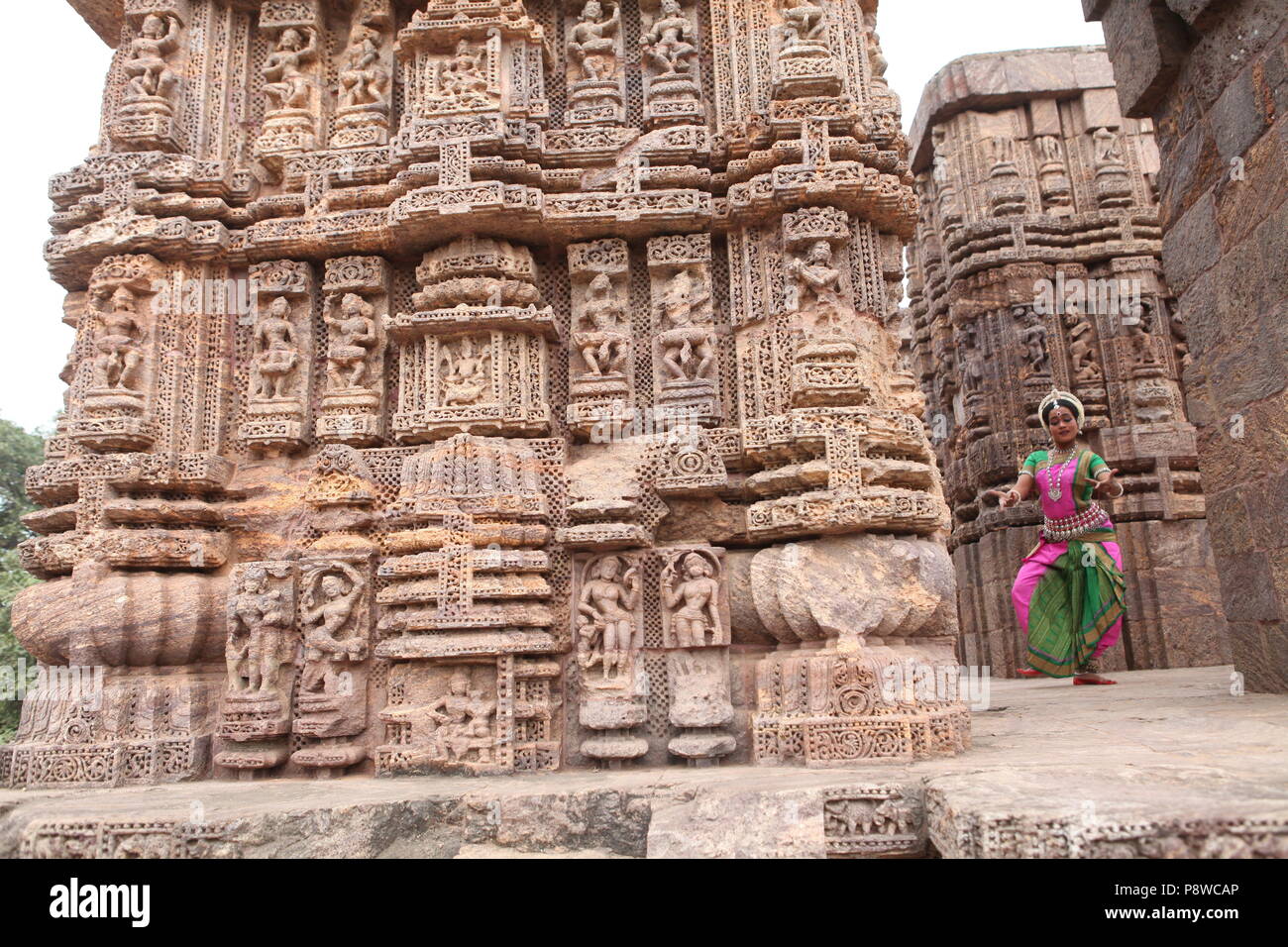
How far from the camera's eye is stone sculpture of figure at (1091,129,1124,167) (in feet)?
39.3

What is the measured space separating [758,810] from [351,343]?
3.73 metres

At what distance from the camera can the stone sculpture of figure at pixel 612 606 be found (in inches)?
189

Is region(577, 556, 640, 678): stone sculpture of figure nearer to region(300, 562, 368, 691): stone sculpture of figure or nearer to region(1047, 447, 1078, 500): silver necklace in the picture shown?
region(300, 562, 368, 691): stone sculpture of figure

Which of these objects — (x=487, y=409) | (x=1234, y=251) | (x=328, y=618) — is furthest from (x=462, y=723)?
(x=1234, y=251)

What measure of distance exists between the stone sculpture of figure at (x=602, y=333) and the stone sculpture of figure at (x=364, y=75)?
2.20 meters

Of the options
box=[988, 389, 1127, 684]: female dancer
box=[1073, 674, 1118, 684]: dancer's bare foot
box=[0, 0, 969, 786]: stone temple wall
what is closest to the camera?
box=[0, 0, 969, 786]: stone temple wall

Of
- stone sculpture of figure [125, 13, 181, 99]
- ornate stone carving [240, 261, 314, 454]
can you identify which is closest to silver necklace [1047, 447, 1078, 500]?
ornate stone carving [240, 261, 314, 454]

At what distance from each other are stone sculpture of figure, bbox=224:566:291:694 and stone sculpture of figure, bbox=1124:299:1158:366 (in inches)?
417

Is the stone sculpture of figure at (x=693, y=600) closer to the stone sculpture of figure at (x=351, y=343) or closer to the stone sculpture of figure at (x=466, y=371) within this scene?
the stone sculpture of figure at (x=466, y=371)

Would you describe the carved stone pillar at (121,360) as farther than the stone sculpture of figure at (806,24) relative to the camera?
No

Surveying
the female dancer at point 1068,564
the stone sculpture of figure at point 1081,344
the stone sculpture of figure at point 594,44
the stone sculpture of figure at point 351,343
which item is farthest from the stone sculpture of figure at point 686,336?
the stone sculpture of figure at point 1081,344

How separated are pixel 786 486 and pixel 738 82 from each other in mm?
2725

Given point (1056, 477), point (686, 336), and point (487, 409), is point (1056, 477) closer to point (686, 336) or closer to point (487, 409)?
point (686, 336)

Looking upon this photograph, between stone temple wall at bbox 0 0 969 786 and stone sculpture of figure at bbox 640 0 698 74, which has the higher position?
stone sculpture of figure at bbox 640 0 698 74
